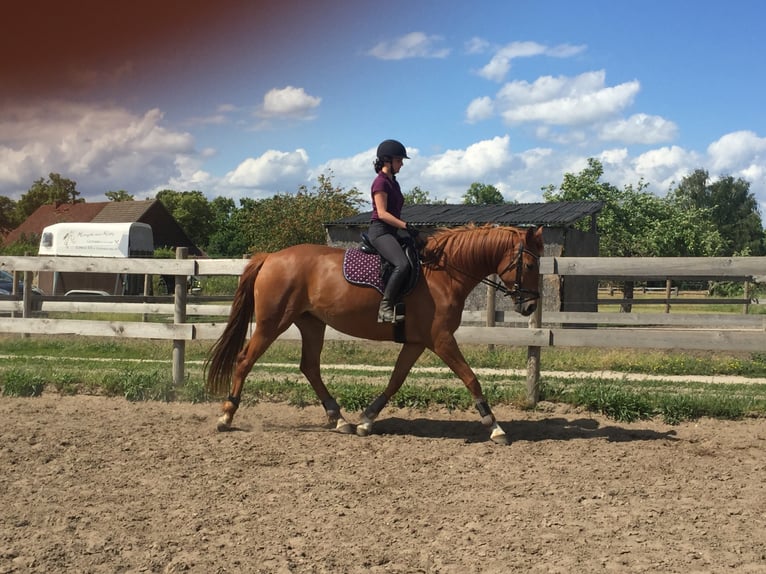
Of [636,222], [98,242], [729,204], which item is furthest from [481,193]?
[98,242]

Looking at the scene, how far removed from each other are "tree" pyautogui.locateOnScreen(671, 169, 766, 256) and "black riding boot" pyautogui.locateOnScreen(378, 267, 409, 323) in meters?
86.3

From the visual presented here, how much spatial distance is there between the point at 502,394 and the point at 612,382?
2.00 meters

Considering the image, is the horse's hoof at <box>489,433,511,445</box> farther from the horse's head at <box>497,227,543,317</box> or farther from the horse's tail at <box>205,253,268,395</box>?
the horse's tail at <box>205,253,268,395</box>

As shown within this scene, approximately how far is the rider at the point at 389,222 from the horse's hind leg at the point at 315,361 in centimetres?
104

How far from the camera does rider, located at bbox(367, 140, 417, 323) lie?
6.75m

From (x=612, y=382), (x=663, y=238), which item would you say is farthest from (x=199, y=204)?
(x=612, y=382)

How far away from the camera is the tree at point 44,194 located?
61125 millimetres

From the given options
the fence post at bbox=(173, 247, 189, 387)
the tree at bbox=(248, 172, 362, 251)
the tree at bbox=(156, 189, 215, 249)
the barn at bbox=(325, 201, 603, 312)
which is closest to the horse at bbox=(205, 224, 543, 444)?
the fence post at bbox=(173, 247, 189, 387)

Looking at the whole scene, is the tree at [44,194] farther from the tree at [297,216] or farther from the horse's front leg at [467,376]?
the horse's front leg at [467,376]

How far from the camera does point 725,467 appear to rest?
573 cm

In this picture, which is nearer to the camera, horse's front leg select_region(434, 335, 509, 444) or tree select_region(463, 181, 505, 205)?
horse's front leg select_region(434, 335, 509, 444)

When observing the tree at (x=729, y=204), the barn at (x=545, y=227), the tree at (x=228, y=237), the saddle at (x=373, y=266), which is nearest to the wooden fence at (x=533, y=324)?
the saddle at (x=373, y=266)

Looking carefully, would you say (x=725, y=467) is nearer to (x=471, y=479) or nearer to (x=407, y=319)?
(x=471, y=479)

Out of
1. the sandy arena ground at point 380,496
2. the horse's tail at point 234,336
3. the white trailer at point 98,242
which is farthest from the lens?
the white trailer at point 98,242
